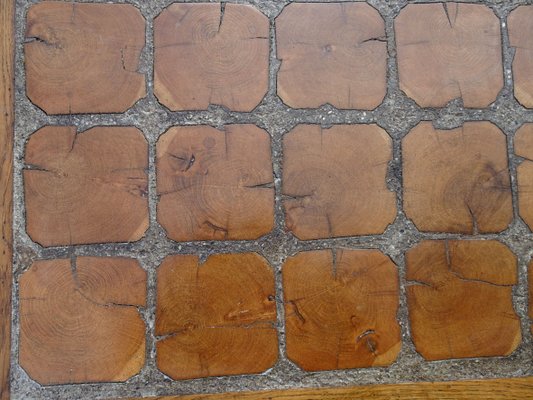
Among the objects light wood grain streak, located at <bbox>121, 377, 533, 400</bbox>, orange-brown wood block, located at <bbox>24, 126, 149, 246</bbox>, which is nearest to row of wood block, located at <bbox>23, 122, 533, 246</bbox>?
orange-brown wood block, located at <bbox>24, 126, 149, 246</bbox>

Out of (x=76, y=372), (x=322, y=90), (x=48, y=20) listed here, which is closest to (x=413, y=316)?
(x=322, y=90)

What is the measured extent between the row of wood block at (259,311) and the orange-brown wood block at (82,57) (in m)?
0.39

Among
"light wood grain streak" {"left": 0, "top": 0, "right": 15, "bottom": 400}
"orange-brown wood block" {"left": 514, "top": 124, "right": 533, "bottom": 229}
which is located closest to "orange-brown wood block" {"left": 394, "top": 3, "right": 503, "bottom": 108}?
"orange-brown wood block" {"left": 514, "top": 124, "right": 533, "bottom": 229}

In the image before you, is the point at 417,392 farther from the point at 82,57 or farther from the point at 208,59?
the point at 82,57

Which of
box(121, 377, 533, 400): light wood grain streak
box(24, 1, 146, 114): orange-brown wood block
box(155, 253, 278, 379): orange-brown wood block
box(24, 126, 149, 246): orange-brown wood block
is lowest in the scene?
box(121, 377, 533, 400): light wood grain streak

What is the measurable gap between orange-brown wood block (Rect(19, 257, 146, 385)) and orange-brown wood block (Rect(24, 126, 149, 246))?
0.07 metres

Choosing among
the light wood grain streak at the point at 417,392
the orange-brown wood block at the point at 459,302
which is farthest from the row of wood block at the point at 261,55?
the light wood grain streak at the point at 417,392

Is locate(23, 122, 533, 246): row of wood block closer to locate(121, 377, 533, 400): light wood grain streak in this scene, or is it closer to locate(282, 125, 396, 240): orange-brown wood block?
locate(282, 125, 396, 240): orange-brown wood block

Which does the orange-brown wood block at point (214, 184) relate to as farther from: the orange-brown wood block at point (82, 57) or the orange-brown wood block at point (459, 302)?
the orange-brown wood block at point (459, 302)

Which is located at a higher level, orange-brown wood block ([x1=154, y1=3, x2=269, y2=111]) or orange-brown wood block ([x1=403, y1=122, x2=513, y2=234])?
orange-brown wood block ([x1=154, y1=3, x2=269, y2=111])

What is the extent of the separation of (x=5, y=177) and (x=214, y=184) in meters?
0.50

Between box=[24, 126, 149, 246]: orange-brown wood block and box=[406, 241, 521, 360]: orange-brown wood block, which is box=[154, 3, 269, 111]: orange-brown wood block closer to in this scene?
box=[24, 126, 149, 246]: orange-brown wood block

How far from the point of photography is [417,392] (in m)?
1.16

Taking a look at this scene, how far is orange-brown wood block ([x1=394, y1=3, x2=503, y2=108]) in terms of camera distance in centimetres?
120
